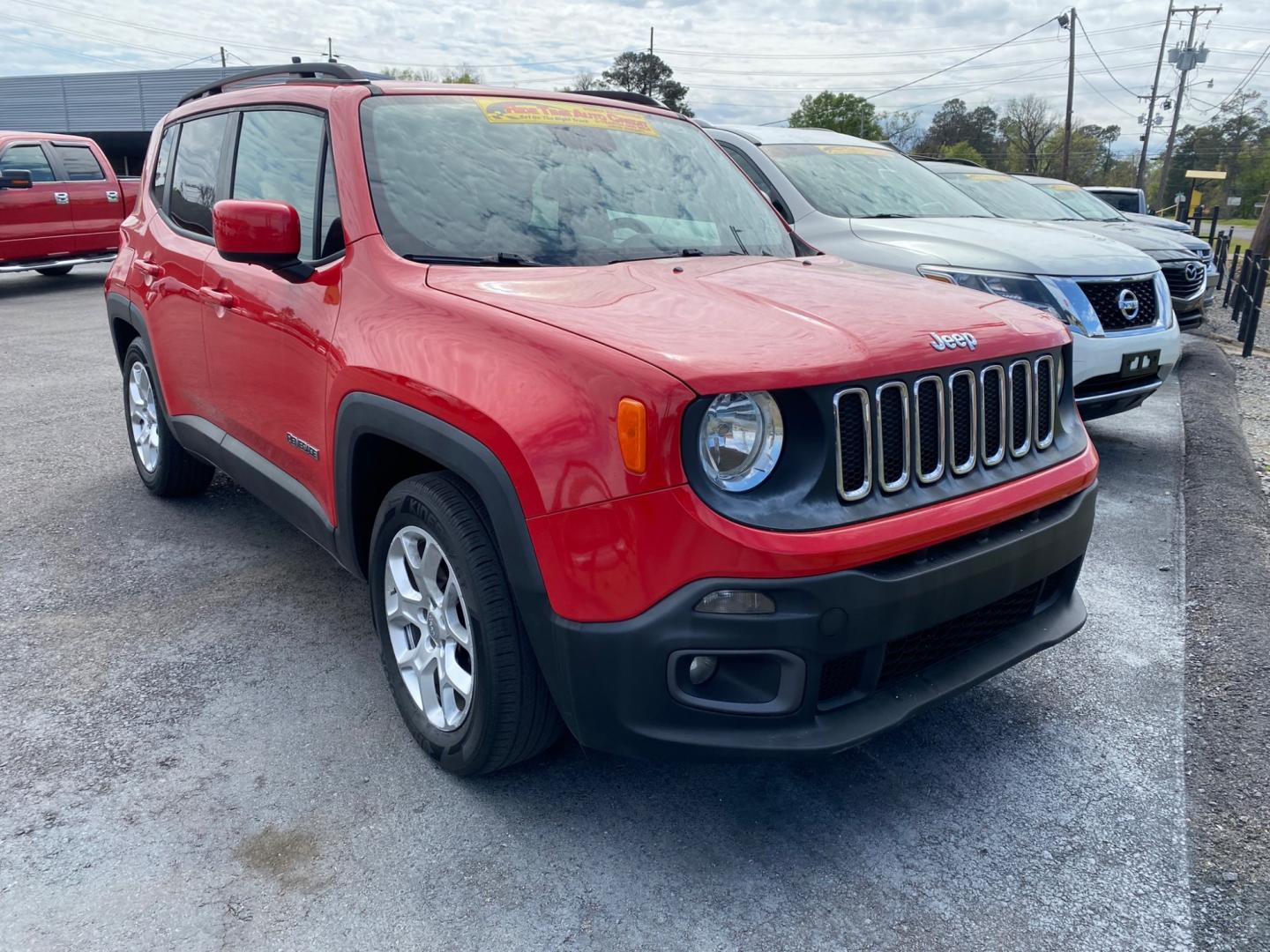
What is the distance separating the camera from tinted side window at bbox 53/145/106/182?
1298 cm

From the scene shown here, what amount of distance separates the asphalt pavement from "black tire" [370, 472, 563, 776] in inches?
7.9

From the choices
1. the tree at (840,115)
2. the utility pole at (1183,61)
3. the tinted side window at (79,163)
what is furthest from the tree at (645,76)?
the tinted side window at (79,163)

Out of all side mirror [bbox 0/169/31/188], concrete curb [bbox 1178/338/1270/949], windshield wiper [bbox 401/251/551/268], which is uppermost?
side mirror [bbox 0/169/31/188]

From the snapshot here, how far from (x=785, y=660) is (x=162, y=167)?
13.1ft

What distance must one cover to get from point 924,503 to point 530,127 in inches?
74.0

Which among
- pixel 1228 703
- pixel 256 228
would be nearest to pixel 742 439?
pixel 256 228

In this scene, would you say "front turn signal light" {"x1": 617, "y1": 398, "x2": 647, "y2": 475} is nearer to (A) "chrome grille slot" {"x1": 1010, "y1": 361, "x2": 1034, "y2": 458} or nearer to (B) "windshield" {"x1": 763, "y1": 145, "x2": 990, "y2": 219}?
(A) "chrome grille slot" {"x1": 1010, "y1": 361, "x2": 1034, "y2": 458}

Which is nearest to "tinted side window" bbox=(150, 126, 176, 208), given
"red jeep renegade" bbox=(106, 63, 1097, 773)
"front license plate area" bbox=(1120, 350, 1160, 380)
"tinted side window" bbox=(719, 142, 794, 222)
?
"red jeep renegade" bbox=(106, 63, 1097, 773)

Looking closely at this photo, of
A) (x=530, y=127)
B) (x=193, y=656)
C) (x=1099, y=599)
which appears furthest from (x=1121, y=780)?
(x=193, y=656)

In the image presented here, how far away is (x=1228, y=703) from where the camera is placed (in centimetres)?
314

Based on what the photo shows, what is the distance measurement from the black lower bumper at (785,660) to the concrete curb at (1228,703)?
2.41ft

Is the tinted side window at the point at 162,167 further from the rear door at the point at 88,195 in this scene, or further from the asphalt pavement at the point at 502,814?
the rear door at the point at 88,195

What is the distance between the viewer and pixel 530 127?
330 centimetres

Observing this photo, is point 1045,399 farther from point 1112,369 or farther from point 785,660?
point 1112,369
